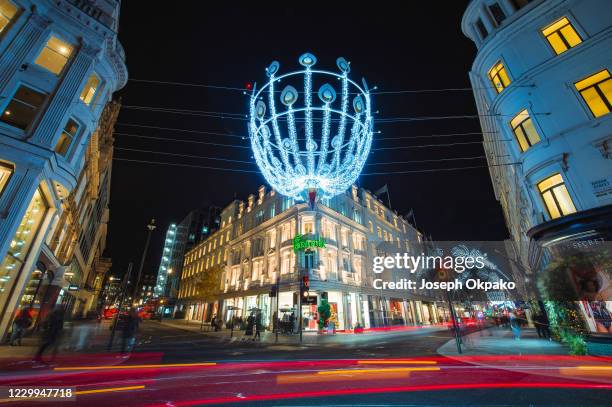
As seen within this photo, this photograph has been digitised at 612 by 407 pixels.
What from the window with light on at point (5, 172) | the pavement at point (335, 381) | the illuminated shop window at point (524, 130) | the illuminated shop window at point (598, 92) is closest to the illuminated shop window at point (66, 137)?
the window with light on at point (5, 172)

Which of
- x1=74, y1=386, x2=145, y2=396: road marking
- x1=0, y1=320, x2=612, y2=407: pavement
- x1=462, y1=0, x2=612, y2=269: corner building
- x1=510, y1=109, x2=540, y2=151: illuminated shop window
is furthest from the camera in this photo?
x1=510, y1=109, x2=540, y2=151: illuminated shop window

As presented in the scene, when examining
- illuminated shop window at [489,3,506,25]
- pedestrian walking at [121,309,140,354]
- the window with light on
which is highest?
illuminated shop window at [489,3,506,25]

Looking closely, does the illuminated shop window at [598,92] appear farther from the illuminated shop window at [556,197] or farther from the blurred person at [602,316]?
the blurred person at [602,316]

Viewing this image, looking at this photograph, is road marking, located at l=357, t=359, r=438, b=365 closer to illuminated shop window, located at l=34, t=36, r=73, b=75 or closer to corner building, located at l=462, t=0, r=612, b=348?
corner building, located at l=462, t=0, r=612, b=348

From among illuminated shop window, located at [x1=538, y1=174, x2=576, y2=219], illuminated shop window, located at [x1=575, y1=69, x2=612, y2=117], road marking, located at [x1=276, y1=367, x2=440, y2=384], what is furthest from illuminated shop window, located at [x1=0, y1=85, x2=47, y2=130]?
illuminated shop window, located at [x1=575, y1=69, x2=612, y2=117]

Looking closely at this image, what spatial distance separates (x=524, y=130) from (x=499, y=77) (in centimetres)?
369

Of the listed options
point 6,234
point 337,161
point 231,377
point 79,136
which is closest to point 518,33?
point 337,161

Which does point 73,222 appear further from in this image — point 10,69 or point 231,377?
point 231,377

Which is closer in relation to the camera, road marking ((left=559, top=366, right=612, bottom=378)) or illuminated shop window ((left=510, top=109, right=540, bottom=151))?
road marking ((left=559, top=366, right=612, bottom=378))

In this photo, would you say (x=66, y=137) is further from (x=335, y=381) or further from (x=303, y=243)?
(x=303, y=243)

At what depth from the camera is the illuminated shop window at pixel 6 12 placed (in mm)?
12672

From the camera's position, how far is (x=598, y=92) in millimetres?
11109

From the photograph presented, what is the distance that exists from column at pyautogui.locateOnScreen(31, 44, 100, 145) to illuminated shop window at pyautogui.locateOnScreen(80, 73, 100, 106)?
1.09 m

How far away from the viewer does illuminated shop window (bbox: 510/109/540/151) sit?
12.6m
